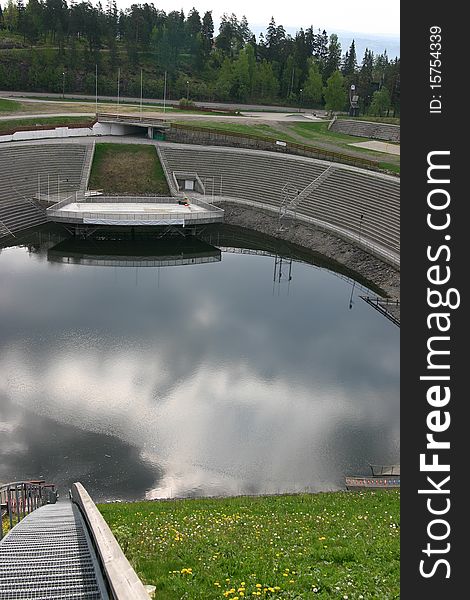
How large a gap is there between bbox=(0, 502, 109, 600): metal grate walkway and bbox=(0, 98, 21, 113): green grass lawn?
5969cm

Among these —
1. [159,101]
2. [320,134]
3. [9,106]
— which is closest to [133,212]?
[9,106]

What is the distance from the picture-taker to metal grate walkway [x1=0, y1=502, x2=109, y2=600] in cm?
774

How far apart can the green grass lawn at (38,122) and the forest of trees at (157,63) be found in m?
23.9

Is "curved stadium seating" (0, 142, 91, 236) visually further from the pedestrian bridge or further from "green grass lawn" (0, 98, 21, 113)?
the pedestrian bridge

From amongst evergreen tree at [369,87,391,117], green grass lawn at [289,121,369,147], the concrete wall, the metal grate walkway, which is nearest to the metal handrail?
the metal grate walkway

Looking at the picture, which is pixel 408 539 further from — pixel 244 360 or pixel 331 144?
pixel 331 144

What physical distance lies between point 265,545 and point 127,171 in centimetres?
4481

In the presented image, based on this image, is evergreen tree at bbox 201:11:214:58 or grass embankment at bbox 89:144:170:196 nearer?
grass embankment at bbox 89:144:170:196

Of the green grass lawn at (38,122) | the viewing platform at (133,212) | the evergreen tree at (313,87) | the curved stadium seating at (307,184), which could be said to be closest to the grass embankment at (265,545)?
the curved stadium seating at (307,184)

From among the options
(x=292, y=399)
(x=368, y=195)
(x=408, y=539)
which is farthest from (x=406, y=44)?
(x=368, y=195)

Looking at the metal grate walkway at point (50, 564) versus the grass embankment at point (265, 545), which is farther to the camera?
the grass embankment at point (265, 545)

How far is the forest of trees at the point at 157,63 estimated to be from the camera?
84.2 m

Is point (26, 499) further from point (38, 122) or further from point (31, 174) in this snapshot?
point (38, 122)

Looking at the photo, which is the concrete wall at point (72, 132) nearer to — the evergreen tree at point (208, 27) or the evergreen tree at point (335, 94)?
the evergreen tree at point (335, 94)
